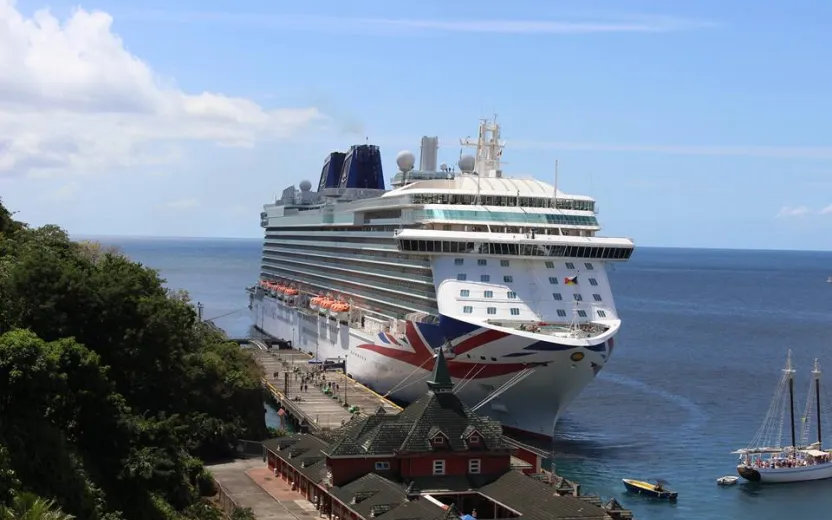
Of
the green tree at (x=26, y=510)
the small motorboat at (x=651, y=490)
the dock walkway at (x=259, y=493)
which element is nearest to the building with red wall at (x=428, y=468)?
the dock walkway at (x=259, y=493)

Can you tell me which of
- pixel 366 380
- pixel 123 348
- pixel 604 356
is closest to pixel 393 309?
pixel 366 380

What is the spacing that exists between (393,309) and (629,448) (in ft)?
47.8

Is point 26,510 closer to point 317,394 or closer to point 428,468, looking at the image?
point 428,468

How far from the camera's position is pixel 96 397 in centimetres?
3381

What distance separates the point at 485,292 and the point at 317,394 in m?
15.2

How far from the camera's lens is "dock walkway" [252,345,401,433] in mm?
55781

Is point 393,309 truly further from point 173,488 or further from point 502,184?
point 173,488

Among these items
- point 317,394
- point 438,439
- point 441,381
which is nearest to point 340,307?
point 317,394

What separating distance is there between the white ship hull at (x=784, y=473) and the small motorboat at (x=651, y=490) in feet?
17.8

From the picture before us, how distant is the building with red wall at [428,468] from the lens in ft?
112

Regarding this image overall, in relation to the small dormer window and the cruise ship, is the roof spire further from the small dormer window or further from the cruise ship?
the cruise ship

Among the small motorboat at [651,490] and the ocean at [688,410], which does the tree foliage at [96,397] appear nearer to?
the small motorboat at [651,490]

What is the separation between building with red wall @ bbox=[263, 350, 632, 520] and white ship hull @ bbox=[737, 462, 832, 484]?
1839 centimetres

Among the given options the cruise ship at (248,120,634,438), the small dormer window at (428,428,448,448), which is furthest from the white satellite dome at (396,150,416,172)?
the small dormer window at (428,428,448,448)
